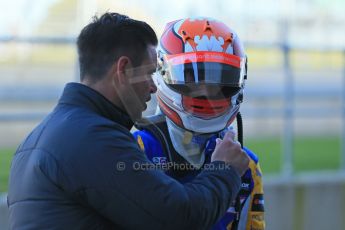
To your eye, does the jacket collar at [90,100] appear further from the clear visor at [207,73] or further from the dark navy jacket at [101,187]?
the clear visor at [207,73]

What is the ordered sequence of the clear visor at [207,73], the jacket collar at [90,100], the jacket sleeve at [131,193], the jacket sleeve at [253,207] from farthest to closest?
the jacket sleeve at [253,207] → the clear visor at [207,73] → the jacket collar at [90,100] → the jacket sleeve at [131,193]

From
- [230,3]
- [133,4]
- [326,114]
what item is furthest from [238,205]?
[230,3]

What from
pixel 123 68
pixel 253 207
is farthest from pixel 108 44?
pixel 253 207

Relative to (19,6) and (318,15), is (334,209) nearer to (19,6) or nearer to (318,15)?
(19,6)

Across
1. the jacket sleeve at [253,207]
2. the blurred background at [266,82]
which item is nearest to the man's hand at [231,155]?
the jacket sleeve at [253,207]

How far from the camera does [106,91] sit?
1.88 metres

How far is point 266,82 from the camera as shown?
816cm

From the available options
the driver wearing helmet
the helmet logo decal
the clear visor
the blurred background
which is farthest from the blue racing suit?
the blurred background

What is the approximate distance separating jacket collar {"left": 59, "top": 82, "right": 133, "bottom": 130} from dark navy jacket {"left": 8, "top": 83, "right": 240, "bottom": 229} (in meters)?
0.04

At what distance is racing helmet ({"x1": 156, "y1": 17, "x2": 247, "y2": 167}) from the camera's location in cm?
209

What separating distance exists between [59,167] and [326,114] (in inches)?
222

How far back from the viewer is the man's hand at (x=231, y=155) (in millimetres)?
1870

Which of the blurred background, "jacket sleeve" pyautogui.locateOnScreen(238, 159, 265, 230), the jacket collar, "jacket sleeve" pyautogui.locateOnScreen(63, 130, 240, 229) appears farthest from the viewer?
the blurred background

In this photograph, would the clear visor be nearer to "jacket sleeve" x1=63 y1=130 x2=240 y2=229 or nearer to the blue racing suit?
the blue racing suit
